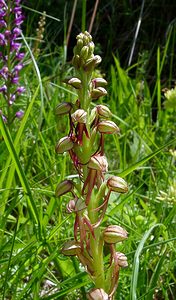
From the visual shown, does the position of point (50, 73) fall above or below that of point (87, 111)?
below

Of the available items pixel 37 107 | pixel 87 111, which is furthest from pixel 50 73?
pixel 87 111

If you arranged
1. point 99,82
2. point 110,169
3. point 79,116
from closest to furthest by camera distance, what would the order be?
point 79,116 < point 99,82 < point 110,169

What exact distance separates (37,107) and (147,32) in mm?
2202

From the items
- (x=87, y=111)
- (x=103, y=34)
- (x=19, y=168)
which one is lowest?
(x=103, y=34)

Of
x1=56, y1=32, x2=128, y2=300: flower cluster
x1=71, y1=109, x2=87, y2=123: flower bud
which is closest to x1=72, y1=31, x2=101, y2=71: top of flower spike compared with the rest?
x1=56, y1=32, x2=128, y2=300: flower cluster

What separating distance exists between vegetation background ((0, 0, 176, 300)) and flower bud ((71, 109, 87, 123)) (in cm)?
19

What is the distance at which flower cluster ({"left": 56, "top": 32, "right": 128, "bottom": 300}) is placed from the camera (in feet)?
4.27

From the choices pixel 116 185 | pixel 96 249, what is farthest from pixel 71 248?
pixel 116 185

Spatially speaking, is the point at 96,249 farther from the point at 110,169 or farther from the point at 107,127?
the point at 110,169

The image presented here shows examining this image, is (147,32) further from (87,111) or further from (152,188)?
(87,111)

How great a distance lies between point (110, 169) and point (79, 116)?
186cm

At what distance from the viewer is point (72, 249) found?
1315 millimetres

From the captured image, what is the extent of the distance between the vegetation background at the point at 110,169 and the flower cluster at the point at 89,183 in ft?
0.42

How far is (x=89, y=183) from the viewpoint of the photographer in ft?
4.25
